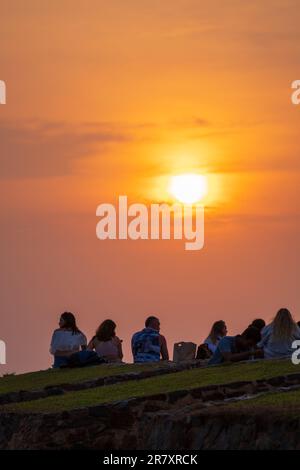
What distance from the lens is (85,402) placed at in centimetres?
2844

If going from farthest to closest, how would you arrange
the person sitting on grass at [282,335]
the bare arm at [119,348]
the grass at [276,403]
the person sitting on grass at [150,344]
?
the bare arm at [119,348] < the person sitting on grass at [150,344] < the person sitting on grass at [282,335] < the grass at [276,403]

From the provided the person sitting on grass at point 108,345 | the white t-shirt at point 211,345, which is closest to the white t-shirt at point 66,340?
the person sitting on grass at point 108,345

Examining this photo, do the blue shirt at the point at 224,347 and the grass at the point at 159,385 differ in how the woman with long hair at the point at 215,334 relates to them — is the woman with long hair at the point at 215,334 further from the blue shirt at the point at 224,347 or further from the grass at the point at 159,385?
the grass at the point at 159,385

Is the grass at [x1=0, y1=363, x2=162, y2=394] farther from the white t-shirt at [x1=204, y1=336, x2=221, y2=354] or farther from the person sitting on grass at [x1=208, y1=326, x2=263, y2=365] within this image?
the white t-shirt at [x1=204, y1=336, x2=221, y2=354]

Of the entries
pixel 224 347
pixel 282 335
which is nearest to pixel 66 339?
pixel 224 347

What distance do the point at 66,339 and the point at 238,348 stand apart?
524 centimetres

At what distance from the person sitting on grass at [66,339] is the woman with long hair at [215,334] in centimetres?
311

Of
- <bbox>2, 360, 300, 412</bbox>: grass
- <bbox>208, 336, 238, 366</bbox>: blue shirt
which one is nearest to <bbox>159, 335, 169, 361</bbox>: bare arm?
<bbox>208, 336, 238, 366</bbox>: blue shirt

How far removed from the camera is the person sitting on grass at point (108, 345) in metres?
36.8

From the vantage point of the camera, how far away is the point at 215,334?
3728cm

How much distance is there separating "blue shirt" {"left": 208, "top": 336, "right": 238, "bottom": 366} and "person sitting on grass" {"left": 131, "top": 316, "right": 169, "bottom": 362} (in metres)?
3.51
